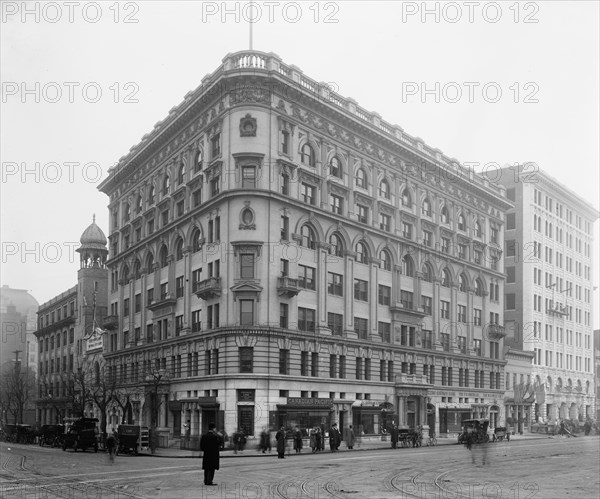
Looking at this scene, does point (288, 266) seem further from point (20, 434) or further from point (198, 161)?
point (20, 434)

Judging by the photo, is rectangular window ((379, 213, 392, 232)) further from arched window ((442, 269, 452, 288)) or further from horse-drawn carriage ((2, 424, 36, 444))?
horse-drawn carriage ((2, 424, 36, 444))

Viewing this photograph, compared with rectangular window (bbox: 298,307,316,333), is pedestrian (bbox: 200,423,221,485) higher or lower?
lower

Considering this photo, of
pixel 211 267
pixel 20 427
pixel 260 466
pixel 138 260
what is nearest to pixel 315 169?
pixel 211 267

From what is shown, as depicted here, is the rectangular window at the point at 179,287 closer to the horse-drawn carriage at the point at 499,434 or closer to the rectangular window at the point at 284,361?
the rectangular window at the point at 284,361

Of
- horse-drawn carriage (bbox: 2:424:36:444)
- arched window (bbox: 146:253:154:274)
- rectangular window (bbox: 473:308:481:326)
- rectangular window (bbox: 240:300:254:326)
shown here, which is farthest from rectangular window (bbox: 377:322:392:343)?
horse-drawn carriage (bbox: 2:424:36:444)

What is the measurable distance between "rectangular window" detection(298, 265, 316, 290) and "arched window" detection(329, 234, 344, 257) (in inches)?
110

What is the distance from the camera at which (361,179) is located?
6612cm

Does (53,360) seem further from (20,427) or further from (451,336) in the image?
(451,336)

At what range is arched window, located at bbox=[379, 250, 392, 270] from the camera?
68.1 metres

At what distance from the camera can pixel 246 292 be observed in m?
56.1

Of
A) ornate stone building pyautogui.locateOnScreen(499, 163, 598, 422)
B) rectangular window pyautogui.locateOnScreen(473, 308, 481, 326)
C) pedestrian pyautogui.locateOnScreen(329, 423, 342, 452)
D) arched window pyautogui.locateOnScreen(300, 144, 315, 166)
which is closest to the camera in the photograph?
pedestrian pyautogui.locateOnScreen(329, 423, 342, 452)

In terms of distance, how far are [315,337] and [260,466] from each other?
2531 centimetres

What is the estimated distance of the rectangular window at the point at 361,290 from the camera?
64.9 meters

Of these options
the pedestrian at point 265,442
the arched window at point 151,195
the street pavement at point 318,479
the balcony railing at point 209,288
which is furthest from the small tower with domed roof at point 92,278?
the street pavement at point 318,479
